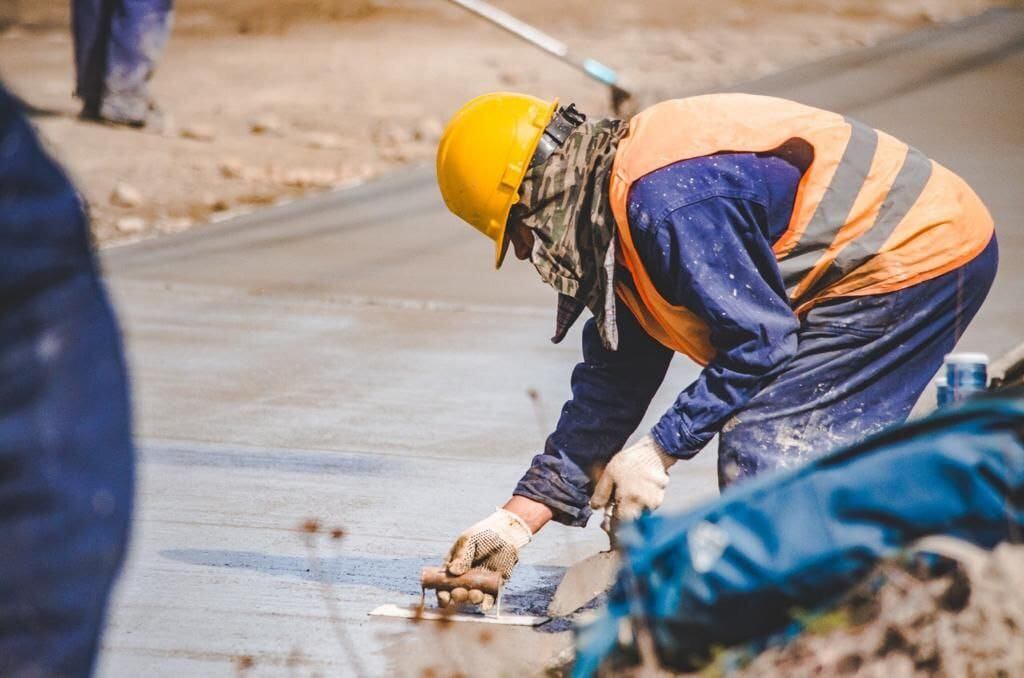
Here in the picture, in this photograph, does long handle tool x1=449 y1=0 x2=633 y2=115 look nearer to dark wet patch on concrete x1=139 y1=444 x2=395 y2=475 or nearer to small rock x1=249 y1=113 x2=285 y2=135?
small rock x1=249 y1=113 x2=285 y2=135

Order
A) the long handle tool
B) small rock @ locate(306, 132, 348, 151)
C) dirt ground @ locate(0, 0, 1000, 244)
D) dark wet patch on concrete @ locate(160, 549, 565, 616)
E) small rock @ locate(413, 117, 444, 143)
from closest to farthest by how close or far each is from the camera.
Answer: dark wet patch on concrete @ locate(160, 549, 565, 616) → the long handle tool → dirt ground @ locate(0, 0, 1000, 244) → small rock @ locate(306, 132, 348, 151) → small rock @ locate(413, 117, 444, 143)

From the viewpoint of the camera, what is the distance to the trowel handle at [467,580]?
387 centimetres

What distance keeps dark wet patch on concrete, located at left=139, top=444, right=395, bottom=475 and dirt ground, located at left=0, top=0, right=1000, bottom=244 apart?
522 centimetres

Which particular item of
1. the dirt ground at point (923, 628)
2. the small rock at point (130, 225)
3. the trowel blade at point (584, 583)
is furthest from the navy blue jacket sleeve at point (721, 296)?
the small rock at point (130, 225)

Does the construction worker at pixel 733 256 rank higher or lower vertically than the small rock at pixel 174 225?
higher

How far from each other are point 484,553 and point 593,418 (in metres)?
0.50

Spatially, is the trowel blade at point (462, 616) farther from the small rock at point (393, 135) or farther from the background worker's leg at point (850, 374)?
the small rock at point (393, 135)

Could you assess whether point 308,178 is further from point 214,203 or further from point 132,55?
point 132,55

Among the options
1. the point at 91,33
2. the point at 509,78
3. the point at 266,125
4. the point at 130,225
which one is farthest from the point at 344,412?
the point at 509,78

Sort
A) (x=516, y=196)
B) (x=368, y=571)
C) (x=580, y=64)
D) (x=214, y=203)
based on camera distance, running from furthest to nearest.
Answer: (x=580, y=64) → (x=214, y=203) → (x=368, y=571) → (x=516, y=196)

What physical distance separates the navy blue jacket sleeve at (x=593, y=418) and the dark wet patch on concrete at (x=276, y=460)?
1.46 meters

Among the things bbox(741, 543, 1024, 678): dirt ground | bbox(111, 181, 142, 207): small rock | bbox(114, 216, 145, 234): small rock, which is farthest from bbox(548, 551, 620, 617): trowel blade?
bbox(111, 181, 142, 207): small rock

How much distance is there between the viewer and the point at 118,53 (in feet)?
40.3

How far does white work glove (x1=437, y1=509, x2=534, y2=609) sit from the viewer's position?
388 cm
